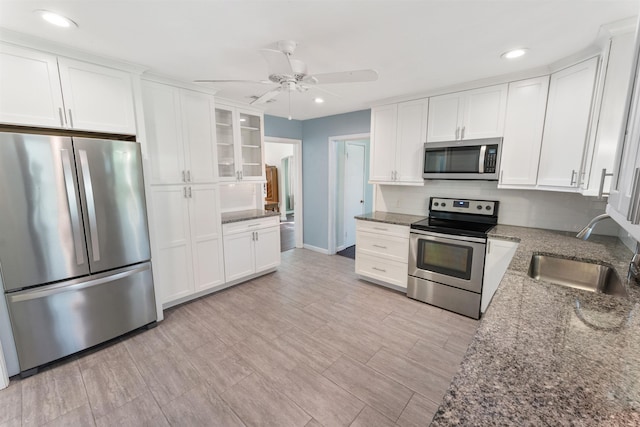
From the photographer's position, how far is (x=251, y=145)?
394 cm

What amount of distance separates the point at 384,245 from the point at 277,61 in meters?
2.46

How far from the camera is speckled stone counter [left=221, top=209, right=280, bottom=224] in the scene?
344 cm

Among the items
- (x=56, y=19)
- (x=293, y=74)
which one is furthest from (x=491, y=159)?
(x=56, y=19)

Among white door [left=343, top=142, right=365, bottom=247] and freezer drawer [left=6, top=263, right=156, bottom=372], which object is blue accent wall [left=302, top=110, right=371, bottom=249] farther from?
freezer drawer [left=6, top=263, right=156, bottom=372]

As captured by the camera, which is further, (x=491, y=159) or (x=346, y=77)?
(x=491, y=159)

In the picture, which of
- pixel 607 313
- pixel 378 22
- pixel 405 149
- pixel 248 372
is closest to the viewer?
pixel 607 313

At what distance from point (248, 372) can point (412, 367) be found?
1.32m

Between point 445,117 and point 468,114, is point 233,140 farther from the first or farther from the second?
point 468,114

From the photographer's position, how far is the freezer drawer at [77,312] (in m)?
1.94

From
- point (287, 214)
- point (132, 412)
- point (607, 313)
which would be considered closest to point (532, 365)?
point (607, 313)

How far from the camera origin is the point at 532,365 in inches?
31.7

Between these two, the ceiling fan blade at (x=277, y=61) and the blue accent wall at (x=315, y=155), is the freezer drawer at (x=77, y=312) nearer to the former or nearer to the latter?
Result: the ceiling fan blade at (x=277, y=61)

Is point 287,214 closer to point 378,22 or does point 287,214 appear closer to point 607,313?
point 378,22

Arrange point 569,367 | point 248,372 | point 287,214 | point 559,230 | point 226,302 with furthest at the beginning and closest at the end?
1. point 287,214
2. point 226,302
3. point 559,230
4. point 248,372
5. point 569,367
